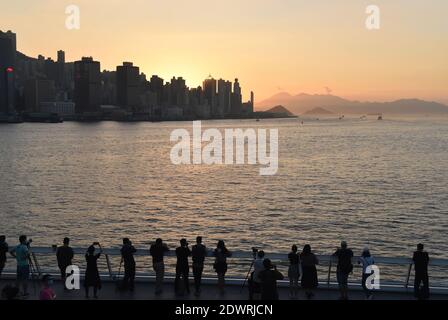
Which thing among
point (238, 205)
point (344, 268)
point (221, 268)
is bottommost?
point (238, 205)

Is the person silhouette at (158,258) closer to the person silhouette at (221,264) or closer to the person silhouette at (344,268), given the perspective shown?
the person silhouette at (221,264)

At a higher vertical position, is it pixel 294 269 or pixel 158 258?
pixel 158 258

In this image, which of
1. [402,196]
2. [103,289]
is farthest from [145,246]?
[402,196]

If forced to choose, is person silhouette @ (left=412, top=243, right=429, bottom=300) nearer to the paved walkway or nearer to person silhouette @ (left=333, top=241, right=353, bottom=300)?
the paved walkway

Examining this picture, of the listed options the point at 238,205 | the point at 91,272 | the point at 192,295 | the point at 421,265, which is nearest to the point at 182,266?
the point at 192,295

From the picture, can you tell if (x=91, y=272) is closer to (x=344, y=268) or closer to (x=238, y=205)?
(x=344, y=268)

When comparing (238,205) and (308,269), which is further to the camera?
(238,205)

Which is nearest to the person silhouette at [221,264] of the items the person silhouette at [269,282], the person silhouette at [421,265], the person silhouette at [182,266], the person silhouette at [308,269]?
the person silhouette at [182,266]

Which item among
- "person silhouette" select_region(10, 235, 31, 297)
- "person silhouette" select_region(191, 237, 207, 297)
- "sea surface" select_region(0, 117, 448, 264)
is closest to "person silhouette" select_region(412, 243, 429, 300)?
"person silhouette" select_region(191, 237, 207, 297)

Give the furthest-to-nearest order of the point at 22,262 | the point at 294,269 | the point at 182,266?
1. the point at 182,266
2. the point at 22,262
3. the point at 294,269

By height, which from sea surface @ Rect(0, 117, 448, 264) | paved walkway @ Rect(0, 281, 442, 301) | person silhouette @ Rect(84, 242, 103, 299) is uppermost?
person silhouette @ Rect(84, 242, 103, 299)

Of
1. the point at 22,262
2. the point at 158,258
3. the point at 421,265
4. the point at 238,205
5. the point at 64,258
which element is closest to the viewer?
the point at 421,265
